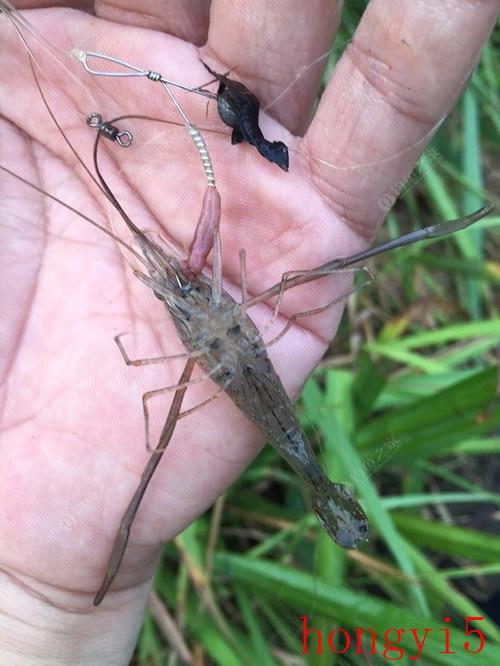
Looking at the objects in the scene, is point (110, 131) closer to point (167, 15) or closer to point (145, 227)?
point (145, 227)

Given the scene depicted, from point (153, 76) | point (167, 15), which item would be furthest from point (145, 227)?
point (167, 15)

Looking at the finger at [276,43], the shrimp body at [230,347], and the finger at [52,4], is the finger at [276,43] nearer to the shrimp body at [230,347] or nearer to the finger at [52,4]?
the finger at [52,4]

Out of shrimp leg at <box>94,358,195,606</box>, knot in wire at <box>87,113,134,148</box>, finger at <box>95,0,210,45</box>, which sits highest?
finger at <box>95,0,210,45</box>

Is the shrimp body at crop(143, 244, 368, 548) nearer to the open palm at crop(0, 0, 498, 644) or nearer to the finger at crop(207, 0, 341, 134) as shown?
the open palm at crop(0, 0, 498, 644)

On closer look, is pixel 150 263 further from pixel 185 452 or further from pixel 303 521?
pixel 303 521

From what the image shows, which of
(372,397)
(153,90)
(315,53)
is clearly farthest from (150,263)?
(372,397)

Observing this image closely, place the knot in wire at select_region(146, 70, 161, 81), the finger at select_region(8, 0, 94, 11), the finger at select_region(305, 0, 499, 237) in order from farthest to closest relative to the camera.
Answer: the finger at select_region(8, 0, 94, 11)
the knot in wire at select_region(146, 70, 161, 81)
the finger at select_region(305, 0, 499, 237)

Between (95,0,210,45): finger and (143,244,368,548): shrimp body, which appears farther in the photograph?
(95,0,210,45): finger

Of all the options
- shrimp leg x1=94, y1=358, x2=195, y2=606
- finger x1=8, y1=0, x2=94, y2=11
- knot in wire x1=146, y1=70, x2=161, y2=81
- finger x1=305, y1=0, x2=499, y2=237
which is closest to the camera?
finger x1=305, y1=0, x2=499, y2=237

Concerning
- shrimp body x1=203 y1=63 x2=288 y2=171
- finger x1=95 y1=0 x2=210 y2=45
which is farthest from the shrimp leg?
finger x1=95 y1=0 x2=210 y2=45
